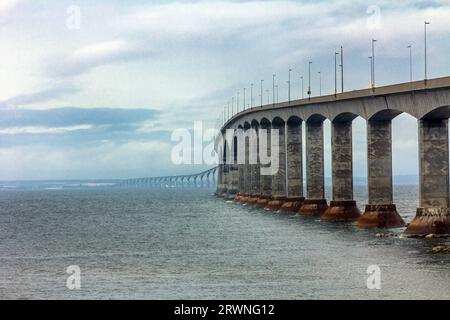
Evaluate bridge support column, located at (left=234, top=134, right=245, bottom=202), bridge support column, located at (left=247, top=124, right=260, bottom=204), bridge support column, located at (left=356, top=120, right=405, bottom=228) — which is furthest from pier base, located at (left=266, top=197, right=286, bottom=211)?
bridge support column, located at (left=356, top=120, right=405, bottom=228)

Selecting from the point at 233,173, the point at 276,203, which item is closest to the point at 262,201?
the point at 276,203

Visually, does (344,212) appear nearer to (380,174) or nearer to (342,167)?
(342,167)

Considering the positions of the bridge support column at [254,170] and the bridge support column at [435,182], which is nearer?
the bridge support column at [435,182]

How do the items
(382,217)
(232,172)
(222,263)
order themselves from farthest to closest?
(232,172) → (382,217) → (222,263)

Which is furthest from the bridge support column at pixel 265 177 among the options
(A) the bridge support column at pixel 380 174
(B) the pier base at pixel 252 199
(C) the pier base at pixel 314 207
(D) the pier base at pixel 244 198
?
(A) the bridge support column at pixel 380 174

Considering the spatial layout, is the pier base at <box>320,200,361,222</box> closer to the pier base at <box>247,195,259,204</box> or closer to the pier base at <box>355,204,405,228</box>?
the pier base at <box>355,204,405,228</box>

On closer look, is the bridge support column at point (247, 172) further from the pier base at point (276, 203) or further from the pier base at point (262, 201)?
the pier base at point (276, 203)

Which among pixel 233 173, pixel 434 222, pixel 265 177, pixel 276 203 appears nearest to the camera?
pixel 434 222
